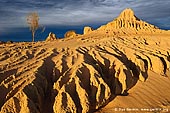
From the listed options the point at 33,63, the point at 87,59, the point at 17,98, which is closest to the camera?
the point at 17,98

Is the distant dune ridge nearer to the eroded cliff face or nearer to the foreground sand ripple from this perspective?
the foreground sand ripple

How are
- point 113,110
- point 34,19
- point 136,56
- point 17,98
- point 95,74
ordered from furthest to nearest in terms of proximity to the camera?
point 34,19 < point 136,56 < point 95,74 < point 113,110 < point 17,98

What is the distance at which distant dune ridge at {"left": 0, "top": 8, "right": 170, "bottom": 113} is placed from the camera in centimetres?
767

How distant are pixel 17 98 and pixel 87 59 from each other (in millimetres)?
3906

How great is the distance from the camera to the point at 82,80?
8.77 meters

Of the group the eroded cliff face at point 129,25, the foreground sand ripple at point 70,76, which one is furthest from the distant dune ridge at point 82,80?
the eroded cliff face at point 129,25

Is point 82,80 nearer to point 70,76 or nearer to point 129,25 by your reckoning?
point 70,76

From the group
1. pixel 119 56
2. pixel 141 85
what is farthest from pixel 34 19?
pixel 141 85

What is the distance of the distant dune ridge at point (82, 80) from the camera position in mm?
7668

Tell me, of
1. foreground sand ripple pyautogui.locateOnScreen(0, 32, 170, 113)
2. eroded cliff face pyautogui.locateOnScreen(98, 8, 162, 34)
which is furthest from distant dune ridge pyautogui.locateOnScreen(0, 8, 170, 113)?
eroded cliff face pyautogui.locateOnScreen(98, 8, 162, 34)

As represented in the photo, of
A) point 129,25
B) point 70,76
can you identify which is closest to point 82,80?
point 70,76

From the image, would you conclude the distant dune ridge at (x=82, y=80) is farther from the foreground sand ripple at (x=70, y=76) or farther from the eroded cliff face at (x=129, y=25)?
the eroded cliff face at (x=129, y=25)

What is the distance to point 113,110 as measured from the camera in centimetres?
815

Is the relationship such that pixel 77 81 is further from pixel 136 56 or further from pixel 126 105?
pixel 136 56
